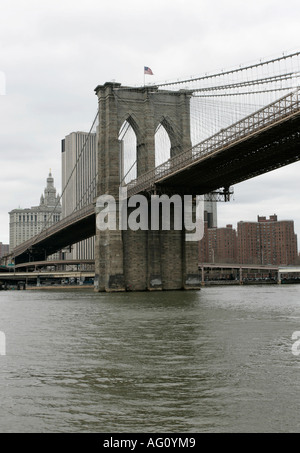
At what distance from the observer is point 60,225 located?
251 ft

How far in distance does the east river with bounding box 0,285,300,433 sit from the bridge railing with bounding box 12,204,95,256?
45240mm

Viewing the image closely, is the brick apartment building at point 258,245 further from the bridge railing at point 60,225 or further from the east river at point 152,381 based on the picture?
the east river at point 152,381

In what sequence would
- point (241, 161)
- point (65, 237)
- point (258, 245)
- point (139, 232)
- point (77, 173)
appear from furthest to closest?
point (258, 245), point (77, 173), point (65, 237), point (139, 232), point (241, 161)

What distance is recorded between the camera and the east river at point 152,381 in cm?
761

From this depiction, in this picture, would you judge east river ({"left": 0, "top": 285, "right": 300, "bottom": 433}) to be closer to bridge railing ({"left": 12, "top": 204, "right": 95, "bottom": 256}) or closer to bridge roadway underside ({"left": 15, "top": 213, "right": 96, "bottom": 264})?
bridge railing ({"left": 12, "top": 204, "right": 95, "bottom": 256})

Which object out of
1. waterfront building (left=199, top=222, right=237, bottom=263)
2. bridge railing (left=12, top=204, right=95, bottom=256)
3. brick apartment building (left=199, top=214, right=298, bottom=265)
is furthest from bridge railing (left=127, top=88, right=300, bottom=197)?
waterfront building (left=199, top=222, right=237, bottom=263)

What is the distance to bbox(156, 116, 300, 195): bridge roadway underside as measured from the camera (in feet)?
111

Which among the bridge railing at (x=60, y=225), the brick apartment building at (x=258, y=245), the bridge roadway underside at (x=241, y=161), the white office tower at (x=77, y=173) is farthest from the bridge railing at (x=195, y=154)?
the brick apartment building at (x=258, y=245)

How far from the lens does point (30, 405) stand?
336 inches

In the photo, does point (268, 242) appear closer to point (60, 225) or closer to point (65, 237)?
point (65, 237)

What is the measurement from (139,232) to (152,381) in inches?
1832

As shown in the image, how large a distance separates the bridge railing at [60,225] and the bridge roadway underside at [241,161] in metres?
15.1

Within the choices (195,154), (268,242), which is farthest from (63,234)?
(268,242)

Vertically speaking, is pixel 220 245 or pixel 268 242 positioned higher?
pixel 268 242
